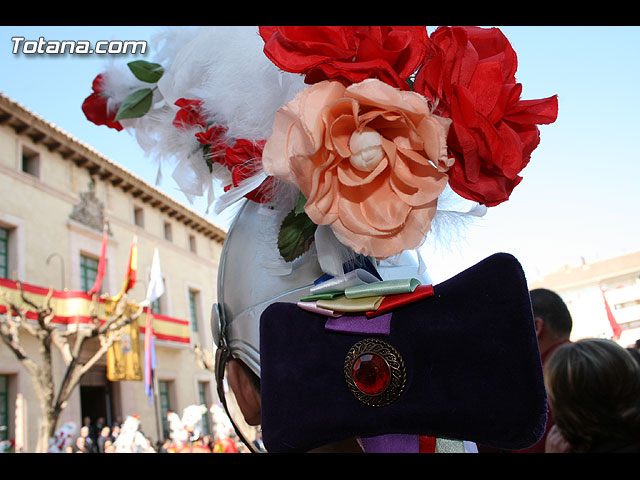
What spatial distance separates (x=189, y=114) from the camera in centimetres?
109

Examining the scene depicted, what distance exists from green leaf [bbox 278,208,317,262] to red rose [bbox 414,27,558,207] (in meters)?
0.23

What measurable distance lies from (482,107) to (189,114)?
0.58 meters

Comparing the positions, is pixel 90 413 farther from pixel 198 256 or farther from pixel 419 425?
pixel 419 425

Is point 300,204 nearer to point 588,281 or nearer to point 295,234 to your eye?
Answer: point 295,234

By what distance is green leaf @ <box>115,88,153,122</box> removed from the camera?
3.90 ft

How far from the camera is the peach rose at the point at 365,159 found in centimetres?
68

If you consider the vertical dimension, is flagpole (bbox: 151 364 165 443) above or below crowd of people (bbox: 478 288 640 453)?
above

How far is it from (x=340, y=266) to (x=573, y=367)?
100 centimetres

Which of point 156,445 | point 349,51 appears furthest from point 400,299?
point 156,445

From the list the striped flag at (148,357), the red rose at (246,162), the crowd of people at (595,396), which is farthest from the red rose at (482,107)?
the striped flag at (148,357)

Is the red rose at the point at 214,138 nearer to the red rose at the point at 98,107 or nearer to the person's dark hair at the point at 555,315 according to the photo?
the red rose at the point at 98,107

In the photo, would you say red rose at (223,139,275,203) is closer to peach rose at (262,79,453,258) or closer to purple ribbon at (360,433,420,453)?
peach rose at (262,79,453,258)

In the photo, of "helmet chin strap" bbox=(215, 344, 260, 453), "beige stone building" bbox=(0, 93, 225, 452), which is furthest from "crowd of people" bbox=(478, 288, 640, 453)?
"beige stone building" bbox=(0, 93, 225, 452)
